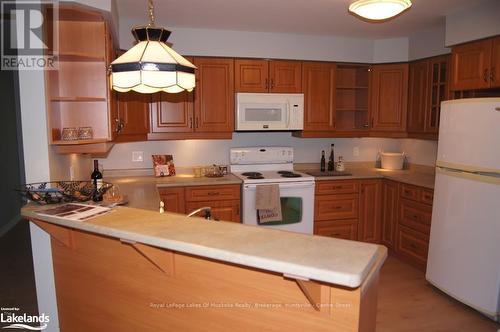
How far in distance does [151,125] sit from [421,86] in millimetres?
3034

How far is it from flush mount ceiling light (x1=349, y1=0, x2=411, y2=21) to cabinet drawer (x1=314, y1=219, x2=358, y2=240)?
2.35 m

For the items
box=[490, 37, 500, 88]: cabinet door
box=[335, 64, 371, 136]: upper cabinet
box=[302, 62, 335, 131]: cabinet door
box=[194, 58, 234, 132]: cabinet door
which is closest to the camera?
box=[490, 37, 500, 88]: cabinet door

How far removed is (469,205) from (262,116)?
7.11ft

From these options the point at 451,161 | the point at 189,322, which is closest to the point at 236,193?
the point at 451,161

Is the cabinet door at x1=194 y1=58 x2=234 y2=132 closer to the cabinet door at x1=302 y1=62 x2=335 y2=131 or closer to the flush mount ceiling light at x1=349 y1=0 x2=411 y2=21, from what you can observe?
the cabinet door at x1=302 y1=62 x2=335 y2=131

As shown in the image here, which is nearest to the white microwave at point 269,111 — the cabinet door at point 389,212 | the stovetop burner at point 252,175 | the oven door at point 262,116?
the oven door at point 262,116

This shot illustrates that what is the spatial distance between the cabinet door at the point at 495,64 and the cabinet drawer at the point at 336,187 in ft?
5.49

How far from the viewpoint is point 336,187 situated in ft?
13.4

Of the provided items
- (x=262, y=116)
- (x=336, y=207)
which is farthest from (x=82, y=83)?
(x=336, y=207)

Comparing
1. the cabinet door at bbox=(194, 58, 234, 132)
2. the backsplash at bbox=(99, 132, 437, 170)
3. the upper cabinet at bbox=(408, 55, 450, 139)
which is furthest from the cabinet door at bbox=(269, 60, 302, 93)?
the upper cabinet at bbox=(408, 55, 450, 139)

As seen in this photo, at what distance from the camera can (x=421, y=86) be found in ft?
13.1

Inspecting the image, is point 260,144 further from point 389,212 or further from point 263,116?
point 389,212

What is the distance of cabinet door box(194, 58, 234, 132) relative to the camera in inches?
153

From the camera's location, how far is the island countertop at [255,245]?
1037 millimetres
